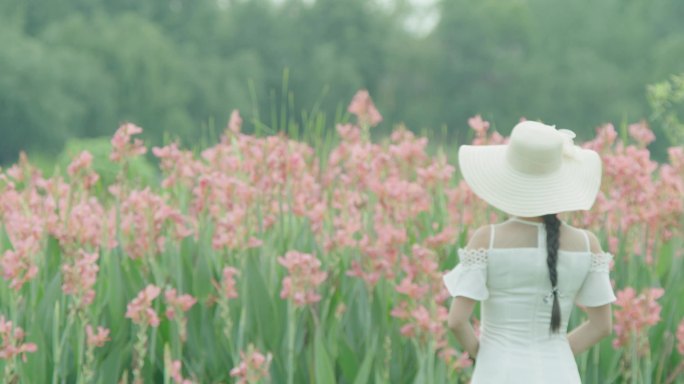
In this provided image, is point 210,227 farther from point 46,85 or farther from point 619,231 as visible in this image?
point 46,85

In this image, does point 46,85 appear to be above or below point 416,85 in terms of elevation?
below

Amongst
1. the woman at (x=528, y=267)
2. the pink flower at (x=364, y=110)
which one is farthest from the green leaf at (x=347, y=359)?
the pink flower at (x=364, y=110)

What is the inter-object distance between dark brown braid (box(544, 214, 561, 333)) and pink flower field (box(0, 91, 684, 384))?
46 cm

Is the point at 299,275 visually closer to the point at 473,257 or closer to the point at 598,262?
the point at 473,257

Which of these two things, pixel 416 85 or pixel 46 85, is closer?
pixel 46 85

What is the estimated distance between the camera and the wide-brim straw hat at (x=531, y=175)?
10.4 ft

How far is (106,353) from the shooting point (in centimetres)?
447

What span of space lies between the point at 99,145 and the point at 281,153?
5.10 meters

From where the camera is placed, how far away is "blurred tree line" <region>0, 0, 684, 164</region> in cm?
4122

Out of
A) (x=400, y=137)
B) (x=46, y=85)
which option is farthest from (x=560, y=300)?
(x=46, y=85)

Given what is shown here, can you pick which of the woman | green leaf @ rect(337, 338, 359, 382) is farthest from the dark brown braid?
green leaf @ rect(337, 338, 359, 382)

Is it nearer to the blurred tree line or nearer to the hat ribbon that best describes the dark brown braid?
the hat ribbon

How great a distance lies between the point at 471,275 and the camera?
3150 mm

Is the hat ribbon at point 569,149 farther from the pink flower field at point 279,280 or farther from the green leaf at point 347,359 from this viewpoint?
the green leaf at point 347,359
